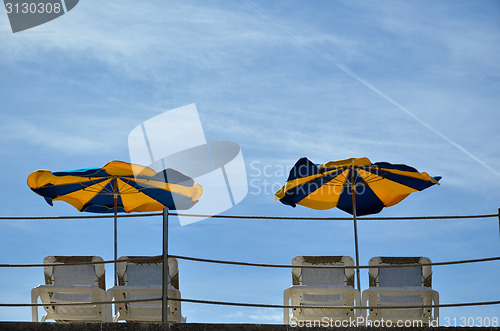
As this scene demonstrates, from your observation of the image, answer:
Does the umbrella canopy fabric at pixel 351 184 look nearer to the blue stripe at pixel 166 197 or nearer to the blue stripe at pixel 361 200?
the blue stripe at pixel 361 200

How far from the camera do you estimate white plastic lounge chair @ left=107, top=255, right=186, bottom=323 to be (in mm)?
9891

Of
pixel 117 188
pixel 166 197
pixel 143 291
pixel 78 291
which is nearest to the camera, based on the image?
pixel 143 291

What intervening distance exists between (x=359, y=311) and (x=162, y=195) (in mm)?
4326

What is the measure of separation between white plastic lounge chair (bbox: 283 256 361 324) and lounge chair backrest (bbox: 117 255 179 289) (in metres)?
1.51

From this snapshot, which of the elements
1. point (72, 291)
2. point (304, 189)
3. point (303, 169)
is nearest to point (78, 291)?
point (72, 291)

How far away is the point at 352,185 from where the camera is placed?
1232cm

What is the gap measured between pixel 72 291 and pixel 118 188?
3.37 m

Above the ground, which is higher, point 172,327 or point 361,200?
point 361,200

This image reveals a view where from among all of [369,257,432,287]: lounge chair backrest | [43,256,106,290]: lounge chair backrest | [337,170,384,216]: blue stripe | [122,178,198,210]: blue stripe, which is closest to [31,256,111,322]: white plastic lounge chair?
[43,256,106,290]: lounge chair backrest

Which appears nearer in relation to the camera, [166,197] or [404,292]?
[404,292]

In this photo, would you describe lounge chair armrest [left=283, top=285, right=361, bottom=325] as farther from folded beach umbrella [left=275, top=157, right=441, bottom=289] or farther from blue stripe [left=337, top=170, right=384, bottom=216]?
blue stripe [left=337, top=170, right=384, bottom=216]

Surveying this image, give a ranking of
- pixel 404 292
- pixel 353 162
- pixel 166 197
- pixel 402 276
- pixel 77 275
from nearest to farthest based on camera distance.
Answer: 1. pixel 404 292
2. pixel 77 275
3. pixel 402 276
4. pixel 353 162
5. pixel 166 197

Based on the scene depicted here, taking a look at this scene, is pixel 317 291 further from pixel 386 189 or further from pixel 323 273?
pixel 386 189

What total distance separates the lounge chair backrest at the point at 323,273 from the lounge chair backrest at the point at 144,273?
1704 millimetres
